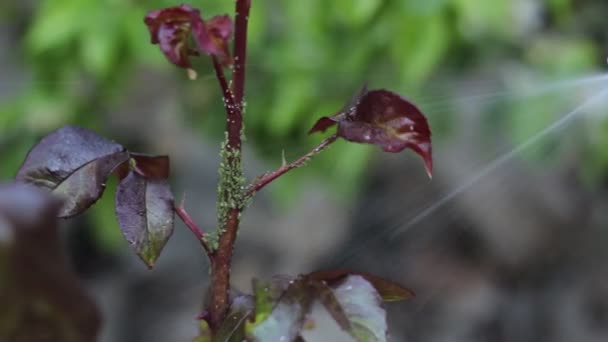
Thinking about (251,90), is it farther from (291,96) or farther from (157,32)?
(157,32)

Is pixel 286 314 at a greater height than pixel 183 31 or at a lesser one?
lesser

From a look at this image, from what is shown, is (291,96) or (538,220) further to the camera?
(538,220)

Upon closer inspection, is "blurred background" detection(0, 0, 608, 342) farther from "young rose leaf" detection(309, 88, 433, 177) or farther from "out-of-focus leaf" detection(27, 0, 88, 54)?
"young rose leaf" detection(309, 88, 433, 177)

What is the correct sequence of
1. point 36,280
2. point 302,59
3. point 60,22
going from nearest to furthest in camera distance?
point 36,280 < point 60,22 < point 302,59

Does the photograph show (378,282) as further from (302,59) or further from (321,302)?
(302,59)

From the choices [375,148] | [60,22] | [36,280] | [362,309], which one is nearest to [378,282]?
[362,309]

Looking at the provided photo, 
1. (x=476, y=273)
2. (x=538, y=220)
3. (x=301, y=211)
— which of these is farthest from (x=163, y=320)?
(x=538, y=220)

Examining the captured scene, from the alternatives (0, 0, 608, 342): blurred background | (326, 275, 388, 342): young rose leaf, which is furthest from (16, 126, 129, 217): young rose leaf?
(0, 0, 608, 342): blurred background
